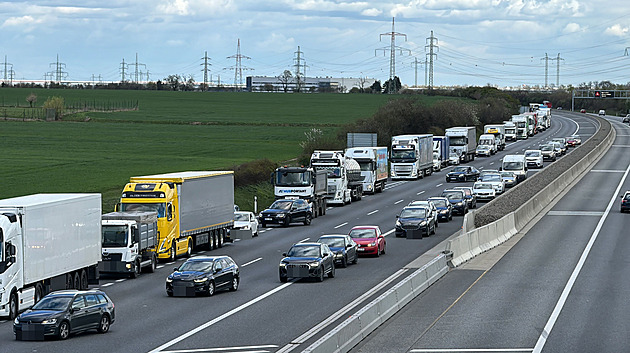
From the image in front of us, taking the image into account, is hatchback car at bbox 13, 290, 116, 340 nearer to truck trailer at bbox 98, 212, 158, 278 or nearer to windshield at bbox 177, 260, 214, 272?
windshield at bbox 177, 260, 214, 272

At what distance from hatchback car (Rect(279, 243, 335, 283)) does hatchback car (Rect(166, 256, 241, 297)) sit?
2.29 meters

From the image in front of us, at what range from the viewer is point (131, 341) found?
75.4 feet

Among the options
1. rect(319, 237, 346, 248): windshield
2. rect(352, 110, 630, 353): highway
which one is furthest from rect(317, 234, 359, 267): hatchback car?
rect(352, 110, 630, 353): highway

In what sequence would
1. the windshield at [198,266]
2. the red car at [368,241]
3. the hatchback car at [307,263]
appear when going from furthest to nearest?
the red car at [368,241] → the hatchback car at [307,263] → the windshield at [198,266]

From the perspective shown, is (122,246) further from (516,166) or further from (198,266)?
(516,166)

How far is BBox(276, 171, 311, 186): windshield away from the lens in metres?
56.9

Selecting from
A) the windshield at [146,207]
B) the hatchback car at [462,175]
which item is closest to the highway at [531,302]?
the windshield at [146,207]

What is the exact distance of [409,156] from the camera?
8038 cm

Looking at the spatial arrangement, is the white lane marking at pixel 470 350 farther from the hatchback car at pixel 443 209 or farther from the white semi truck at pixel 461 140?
the white semi truck at pixel 461 140

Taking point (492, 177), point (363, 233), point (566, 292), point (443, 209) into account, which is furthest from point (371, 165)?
point (566, 292)

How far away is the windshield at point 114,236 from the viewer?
34688mm

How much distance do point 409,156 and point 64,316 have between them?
59109 mm

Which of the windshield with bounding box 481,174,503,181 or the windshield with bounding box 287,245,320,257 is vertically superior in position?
the windshield with bounding box 481,174,503,181

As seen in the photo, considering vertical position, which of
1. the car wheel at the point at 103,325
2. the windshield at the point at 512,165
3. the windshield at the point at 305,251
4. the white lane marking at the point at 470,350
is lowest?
the car wheel at the point at 103,325
